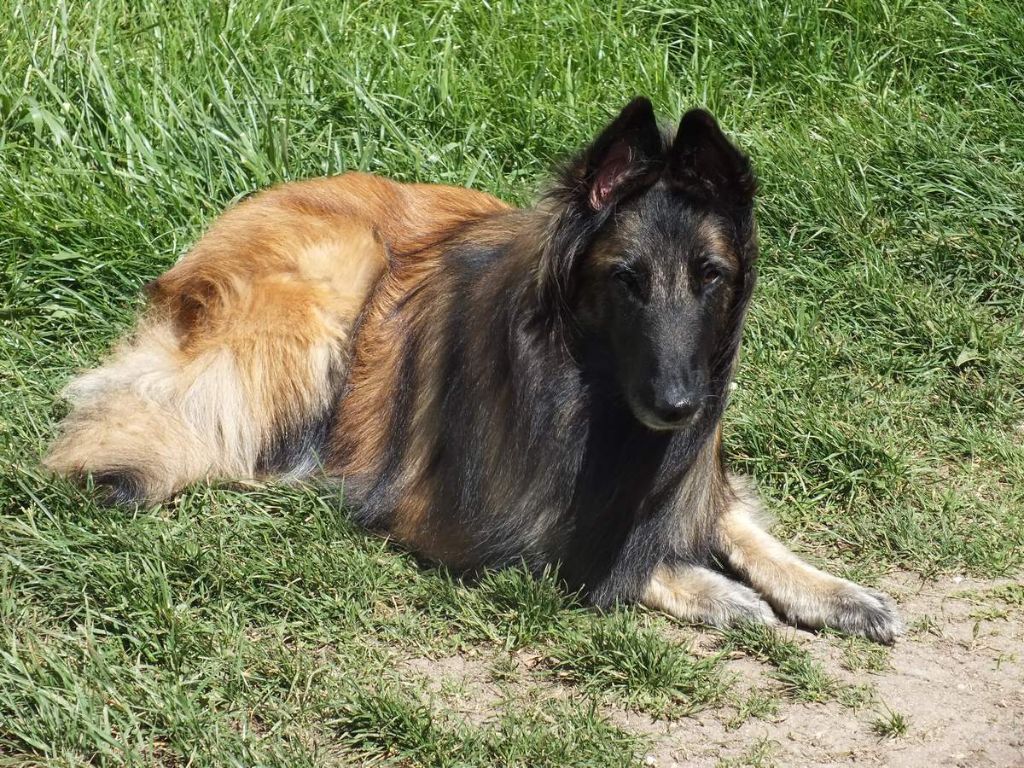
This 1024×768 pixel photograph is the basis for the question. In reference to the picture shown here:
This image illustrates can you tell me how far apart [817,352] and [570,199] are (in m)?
1.98

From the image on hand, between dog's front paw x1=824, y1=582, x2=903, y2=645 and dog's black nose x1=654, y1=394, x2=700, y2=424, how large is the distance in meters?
0.91

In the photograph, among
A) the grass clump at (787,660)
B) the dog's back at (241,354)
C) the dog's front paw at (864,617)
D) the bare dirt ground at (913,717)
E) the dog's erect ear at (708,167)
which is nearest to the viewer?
the bare dirt ground at (913,717)

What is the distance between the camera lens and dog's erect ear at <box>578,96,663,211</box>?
12.0ft

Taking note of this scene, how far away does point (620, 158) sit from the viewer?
12.3 feet

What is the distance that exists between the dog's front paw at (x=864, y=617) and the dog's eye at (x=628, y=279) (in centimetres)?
125

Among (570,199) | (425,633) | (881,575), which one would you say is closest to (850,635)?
(881,575)

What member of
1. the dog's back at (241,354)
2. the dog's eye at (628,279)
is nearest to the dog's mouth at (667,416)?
the dog's eye at (628,279)

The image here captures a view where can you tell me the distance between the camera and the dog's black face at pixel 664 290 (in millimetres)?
3713

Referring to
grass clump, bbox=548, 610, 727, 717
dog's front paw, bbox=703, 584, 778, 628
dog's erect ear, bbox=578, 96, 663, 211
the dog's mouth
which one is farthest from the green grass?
dog's erect ear, bbox=578, 96, 663, 211

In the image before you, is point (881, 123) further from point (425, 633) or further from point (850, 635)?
point (425, 633)

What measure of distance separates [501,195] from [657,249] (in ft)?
7.54

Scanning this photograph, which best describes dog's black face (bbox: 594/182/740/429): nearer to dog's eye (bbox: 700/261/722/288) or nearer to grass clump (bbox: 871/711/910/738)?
dog's eye (bbox: 700/261/722/288)

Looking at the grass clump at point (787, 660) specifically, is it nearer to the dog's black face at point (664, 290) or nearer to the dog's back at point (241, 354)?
the dog's black face at point (664, 290)

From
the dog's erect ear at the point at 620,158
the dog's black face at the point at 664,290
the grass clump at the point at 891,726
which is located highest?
the dog's erect ear at the point at 620,158
